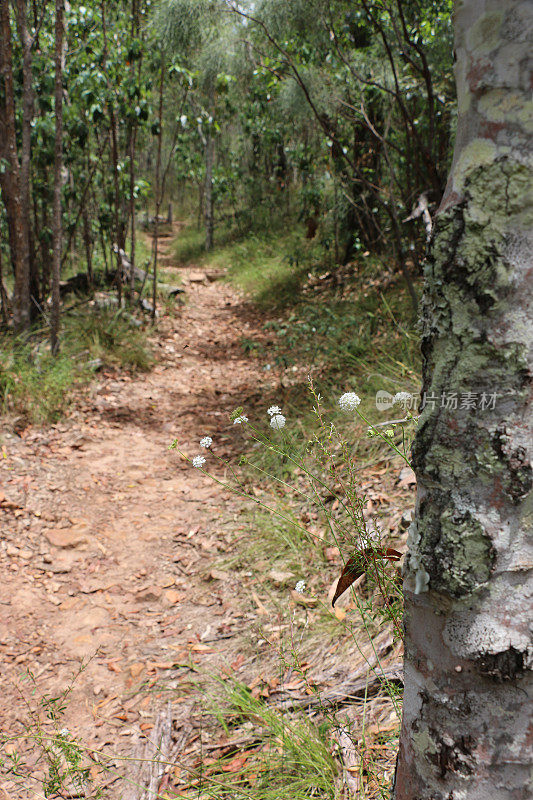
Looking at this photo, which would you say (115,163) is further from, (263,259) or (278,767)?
(278,767)

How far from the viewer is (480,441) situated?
2.35 ft

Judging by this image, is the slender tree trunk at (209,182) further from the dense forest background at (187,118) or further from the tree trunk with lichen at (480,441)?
the tree trunk with lichen at (480,441)

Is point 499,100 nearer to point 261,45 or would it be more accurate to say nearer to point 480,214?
point 480,214

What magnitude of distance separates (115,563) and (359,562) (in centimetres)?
206

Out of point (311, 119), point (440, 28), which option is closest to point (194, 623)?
point (440, 28)

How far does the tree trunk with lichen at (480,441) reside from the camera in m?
0.68

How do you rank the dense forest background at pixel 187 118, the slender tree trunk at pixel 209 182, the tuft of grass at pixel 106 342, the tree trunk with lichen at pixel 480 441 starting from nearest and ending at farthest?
1. the tree trunk with lichen at pixel 480 441
2. the dense forest background at pixel 187 118
3. the tuft of grass at pixel 106 342
4. the slender tree trunk at pixel 209 182

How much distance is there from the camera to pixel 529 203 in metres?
0.67

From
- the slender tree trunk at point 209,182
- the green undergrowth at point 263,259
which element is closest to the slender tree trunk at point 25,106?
the green undergrowth at point 263,259

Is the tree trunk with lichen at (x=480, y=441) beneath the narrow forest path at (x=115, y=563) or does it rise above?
above

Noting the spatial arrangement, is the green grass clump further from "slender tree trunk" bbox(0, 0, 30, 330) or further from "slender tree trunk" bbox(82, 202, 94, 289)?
"slender tree trunk" bbox(82, 202, 94, 289)

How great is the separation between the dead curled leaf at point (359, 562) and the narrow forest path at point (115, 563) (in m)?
1.13

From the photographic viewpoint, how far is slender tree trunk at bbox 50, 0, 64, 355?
427 cm

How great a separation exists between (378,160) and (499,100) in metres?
6.03
